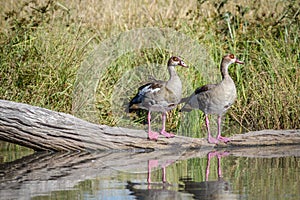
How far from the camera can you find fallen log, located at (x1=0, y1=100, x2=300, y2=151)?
9.55 m

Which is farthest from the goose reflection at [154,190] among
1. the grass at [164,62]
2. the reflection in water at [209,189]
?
the grass at [164,62]

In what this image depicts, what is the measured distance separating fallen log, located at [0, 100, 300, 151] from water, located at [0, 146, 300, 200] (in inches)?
6.2

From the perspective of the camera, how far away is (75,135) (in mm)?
9766

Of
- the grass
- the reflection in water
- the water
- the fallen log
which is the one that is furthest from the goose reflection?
the grass

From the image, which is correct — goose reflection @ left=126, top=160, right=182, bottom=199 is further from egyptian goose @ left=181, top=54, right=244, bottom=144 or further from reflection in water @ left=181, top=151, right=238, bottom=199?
egyptian goose @ left=181, top=54, right=244, bottom=144

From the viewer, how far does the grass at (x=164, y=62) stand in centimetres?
1105

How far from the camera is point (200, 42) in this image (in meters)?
12.5

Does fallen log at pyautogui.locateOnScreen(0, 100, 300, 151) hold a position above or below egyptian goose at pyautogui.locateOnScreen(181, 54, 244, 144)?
below

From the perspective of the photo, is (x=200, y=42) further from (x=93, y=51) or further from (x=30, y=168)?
(x=30, y=168)

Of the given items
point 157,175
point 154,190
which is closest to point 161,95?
point 157,175

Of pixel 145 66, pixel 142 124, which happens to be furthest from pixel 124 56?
pixel 142 124

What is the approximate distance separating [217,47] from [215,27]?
87 cm

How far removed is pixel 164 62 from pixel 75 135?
265cm

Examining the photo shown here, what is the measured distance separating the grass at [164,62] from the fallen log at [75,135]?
745 mm
